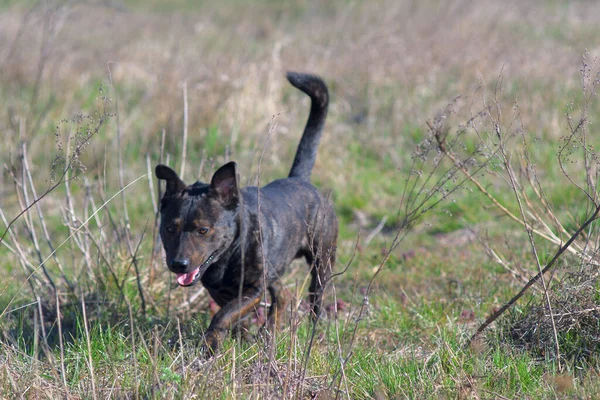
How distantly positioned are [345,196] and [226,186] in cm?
356

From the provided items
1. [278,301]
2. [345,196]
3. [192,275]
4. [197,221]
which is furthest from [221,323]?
[345,196]

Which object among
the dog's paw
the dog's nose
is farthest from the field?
the dog's nose

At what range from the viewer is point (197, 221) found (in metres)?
3.76

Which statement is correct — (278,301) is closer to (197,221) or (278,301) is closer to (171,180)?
(197,221)

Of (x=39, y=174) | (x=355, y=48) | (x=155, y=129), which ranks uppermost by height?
(x=355, y=48)

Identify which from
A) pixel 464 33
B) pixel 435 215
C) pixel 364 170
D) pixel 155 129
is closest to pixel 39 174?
pixel 155 129

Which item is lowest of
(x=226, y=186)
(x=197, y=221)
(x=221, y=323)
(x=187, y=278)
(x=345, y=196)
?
(x=345, y=196)

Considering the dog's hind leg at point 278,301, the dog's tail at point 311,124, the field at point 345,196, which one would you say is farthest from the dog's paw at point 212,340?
the dog's tail at point 311,124

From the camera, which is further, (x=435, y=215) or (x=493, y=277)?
(x=435, y=215)

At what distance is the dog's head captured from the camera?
12.0 feet

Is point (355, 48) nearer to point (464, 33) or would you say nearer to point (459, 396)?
point (464, 33)

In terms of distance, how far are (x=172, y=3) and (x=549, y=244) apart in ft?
59.5

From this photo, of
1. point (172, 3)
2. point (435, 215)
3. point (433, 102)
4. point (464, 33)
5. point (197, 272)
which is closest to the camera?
point (197, 272)

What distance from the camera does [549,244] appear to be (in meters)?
5.10
